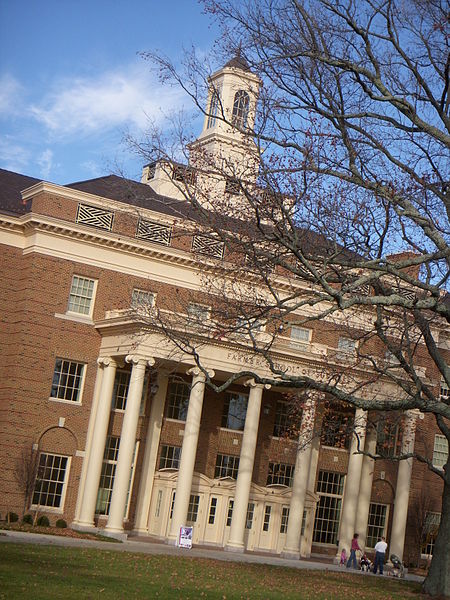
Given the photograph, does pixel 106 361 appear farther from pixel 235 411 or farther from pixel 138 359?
pixel 235 411

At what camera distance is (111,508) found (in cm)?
3647

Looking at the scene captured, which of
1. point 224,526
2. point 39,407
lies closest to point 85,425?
point 39,407

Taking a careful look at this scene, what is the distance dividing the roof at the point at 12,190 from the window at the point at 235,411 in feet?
39.0

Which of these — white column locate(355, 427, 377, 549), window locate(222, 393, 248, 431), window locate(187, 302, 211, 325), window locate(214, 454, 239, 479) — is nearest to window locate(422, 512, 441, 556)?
white column locate(355, 427, 377, 549)

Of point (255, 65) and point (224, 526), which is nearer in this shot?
point (255, 65)

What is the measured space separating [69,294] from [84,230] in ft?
8.53

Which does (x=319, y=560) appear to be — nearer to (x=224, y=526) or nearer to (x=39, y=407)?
(x=224, y=526)

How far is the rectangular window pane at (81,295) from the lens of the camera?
39.8 metres

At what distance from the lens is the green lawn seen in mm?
17781

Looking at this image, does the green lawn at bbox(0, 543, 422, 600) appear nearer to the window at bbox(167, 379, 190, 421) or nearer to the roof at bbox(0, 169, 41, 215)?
the window at bbox(167, 379, 190, 421)

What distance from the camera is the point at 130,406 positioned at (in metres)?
37.1

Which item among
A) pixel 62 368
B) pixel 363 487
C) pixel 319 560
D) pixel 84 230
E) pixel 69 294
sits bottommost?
pixel 319 560

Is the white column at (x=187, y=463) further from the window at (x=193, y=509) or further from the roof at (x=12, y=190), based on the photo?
the roof at (x=12, y=190)

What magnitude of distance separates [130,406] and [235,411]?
7.55 m
